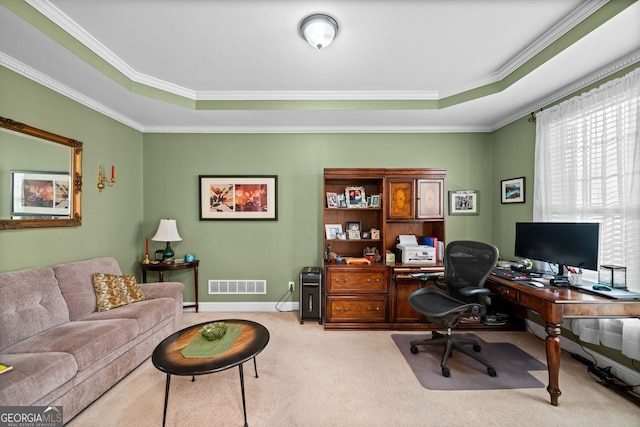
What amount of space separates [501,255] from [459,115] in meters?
1.98

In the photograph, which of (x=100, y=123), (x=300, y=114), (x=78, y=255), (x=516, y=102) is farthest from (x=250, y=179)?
(x=516, y=102)

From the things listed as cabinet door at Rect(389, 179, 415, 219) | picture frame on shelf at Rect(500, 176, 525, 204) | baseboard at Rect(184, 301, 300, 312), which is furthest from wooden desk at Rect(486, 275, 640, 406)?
baseboard at Rect(184, 301, 300, 312)

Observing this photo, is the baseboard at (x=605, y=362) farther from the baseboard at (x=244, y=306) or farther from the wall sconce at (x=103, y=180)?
the wall sconce at (x=103, y=180)

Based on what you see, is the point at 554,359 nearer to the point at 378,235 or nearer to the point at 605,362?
the point at 605,362

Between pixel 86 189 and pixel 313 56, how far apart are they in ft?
9.27

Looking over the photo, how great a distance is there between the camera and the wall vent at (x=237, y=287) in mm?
3812

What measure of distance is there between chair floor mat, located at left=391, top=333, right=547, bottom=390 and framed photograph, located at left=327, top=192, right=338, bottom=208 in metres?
1.80

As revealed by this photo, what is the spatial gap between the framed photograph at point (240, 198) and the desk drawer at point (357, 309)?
4.83 ft

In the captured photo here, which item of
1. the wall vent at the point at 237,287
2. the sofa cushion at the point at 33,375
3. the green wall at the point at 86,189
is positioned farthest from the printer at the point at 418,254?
the green wall at the point at 86,189

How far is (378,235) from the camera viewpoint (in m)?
3.61

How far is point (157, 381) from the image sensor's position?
2.24 meters

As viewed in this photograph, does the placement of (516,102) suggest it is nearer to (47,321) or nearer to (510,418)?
(510,418)

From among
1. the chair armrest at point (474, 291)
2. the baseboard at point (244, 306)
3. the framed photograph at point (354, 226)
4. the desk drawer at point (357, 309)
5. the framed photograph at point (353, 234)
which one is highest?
the framed photograph at point (354, 226)

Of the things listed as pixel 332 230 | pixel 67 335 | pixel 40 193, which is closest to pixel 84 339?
pixel 67 335
